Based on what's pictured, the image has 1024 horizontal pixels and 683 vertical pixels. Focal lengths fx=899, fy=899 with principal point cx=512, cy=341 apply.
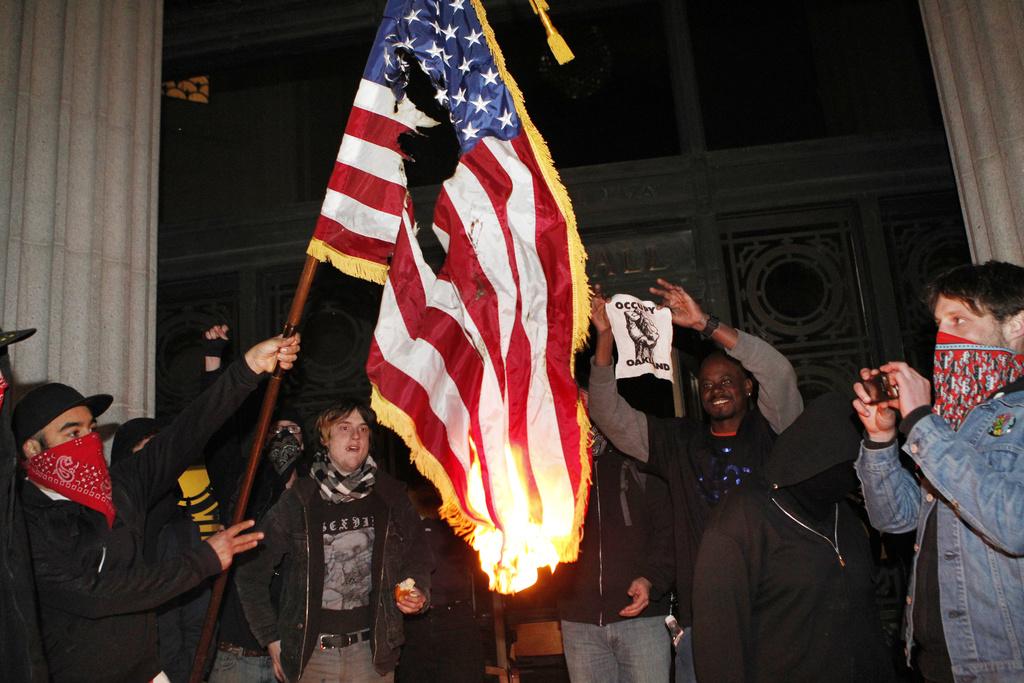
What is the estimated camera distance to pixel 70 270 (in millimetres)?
4824

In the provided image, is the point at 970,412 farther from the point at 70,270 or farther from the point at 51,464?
the point at 70,270

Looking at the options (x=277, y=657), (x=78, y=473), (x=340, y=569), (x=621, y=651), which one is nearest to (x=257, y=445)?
(x=78, y=473)

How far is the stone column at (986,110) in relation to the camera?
14.9 ft

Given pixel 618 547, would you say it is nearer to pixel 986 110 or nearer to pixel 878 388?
pixel 878 388

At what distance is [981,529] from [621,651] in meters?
2.33

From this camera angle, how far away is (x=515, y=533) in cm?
323

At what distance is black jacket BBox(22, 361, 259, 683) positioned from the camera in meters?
3.38

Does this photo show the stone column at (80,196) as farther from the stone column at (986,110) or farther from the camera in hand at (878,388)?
the stone column at (986,110)

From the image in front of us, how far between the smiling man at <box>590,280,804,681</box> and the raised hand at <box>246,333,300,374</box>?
5.16 feet

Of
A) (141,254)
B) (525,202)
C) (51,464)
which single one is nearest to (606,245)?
(525,202)

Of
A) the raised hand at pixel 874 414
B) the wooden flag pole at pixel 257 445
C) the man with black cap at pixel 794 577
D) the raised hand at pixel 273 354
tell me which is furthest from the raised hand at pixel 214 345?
the raised hand at pixel 874 414

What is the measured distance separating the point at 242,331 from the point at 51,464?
7.98ft

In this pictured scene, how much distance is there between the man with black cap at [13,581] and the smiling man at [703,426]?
8.98ft

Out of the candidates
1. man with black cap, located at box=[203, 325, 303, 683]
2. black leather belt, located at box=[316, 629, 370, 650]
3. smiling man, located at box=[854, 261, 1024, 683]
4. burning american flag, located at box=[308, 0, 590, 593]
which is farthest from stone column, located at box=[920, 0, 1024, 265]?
man with black cap, located at box=[203, 325, 303, 683]
